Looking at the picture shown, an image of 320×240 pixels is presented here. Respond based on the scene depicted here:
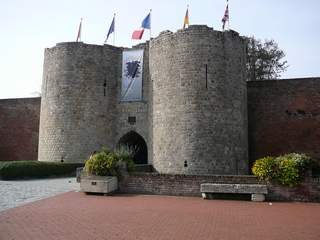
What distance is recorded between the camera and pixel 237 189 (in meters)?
11.5

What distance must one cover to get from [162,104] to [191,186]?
7.71 meters

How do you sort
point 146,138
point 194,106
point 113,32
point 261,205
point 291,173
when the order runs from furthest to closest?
1. point 113,32
2. point 146,138
3. point 194,106
4. point 291,173
5. point 261,205

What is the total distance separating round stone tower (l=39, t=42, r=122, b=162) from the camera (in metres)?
22.0

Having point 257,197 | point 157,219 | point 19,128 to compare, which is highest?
point 19,128

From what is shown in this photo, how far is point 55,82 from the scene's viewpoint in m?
22.7

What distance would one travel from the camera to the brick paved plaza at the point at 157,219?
22.1 feet

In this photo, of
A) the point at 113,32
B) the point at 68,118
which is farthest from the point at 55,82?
the point at 113,32

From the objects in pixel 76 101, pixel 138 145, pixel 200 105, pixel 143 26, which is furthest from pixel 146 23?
pixel 138 145

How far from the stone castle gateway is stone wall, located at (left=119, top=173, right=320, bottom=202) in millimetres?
5454

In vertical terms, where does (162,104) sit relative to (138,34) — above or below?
below

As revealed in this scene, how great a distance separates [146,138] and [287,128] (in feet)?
27.1

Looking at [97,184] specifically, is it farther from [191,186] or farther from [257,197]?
[257,197]

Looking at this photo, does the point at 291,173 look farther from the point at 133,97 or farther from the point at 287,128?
the point at 133,97

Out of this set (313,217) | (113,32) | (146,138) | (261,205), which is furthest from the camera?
A: (113,32)
